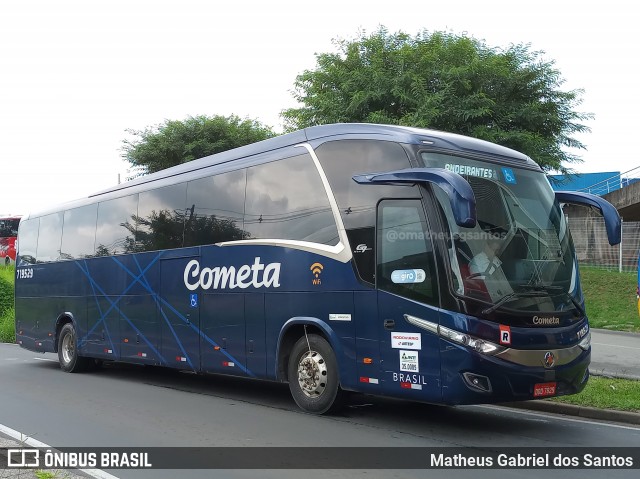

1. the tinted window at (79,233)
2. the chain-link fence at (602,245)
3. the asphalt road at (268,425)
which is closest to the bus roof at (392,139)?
the asphalt road at (268,425)

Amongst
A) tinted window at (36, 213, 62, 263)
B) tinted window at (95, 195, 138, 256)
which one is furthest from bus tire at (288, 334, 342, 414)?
tinted window at (36, 213, 62, 263)

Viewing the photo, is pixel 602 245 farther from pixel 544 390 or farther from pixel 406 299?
pixel 406 299

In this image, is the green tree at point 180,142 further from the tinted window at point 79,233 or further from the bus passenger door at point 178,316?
the bus passenger door at point 178,316

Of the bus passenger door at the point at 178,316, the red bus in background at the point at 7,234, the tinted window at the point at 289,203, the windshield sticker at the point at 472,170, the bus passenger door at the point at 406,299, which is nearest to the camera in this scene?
the bus passenger door at the point at 406,299

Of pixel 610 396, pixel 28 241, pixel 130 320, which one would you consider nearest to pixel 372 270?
pixel 610 396

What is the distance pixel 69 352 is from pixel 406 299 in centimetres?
1089

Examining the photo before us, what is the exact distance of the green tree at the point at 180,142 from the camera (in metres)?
36.1

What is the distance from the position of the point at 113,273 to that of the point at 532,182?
9157mm

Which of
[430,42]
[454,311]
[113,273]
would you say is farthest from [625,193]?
[454,311]

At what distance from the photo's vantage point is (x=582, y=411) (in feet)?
31.5

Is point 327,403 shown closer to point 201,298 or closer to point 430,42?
point 201,298

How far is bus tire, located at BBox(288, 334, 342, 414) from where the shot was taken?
9.27m

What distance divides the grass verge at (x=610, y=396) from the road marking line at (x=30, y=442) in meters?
6.41

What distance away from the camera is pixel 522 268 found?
8.09 m
